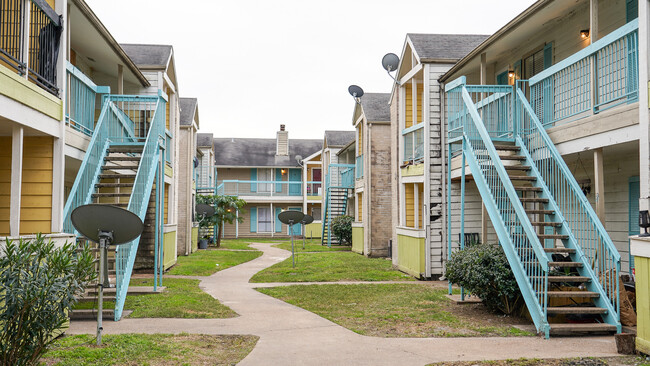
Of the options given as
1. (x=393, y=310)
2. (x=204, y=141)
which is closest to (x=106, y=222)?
(x=393, y=310)

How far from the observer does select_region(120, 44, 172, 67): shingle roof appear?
1664 cm

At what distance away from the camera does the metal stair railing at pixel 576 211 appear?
843 centimetres

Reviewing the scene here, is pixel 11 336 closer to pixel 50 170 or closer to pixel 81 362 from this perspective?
pixel 81 362

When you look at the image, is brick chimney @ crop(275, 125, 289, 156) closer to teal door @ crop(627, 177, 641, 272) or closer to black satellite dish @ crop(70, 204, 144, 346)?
teal door @ crop(627, 177, 641, 272)

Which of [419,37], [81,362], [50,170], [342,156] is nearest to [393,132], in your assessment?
[419,37]

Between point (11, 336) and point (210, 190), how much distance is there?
2981 cm

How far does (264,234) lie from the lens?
42188mm

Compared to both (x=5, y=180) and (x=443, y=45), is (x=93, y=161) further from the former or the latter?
(x=443, y=45)

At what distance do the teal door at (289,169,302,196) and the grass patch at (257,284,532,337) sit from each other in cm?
2759

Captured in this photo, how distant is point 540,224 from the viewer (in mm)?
9562

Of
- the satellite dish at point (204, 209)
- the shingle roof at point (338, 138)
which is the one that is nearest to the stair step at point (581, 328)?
the satellite dish at point (204, 209)

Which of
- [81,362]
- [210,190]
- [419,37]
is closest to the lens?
[81,362]

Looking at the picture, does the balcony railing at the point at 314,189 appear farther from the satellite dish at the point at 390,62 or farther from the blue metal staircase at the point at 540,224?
the blue metal staircase at the point at 540,224

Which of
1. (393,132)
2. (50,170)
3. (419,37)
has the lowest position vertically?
(50,170)
